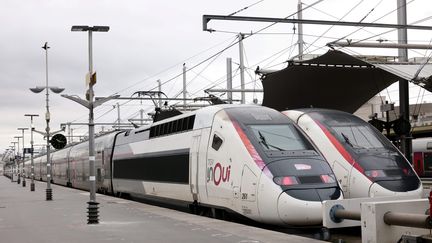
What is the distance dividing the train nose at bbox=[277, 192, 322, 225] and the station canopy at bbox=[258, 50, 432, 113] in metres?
6.97

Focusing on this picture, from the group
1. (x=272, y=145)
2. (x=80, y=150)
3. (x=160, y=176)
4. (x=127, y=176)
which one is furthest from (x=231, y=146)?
(x=80, y=150)

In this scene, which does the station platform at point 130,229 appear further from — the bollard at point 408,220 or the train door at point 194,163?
the bollard at point 408,220

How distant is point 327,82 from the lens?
21156mm

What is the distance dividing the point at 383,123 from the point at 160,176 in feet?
26.3

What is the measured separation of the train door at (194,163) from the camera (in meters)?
15.6

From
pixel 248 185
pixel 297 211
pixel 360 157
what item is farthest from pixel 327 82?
pixel 297 211

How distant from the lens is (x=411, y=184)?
13.9m

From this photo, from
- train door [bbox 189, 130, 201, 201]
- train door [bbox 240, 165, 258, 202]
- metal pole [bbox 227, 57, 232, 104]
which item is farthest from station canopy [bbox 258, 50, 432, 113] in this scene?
metal pole [bbox 227, 57, 232, 104]

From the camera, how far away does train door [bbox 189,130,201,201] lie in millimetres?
15625

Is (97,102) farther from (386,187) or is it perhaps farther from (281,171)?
(386,187)

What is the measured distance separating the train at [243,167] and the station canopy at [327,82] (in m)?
4.47

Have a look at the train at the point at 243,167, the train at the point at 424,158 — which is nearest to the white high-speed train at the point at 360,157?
the train at the point at 243,167

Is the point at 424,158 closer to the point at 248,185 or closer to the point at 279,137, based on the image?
the point at 279,137

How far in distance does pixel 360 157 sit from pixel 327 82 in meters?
7.61
